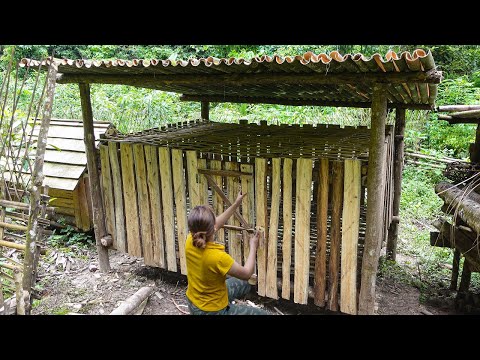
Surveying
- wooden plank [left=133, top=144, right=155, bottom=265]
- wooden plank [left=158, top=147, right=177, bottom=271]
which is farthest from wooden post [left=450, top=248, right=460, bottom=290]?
wooden plank [left=133, top=144, right=155, bottom=265]

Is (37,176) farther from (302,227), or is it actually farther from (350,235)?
(350,235)

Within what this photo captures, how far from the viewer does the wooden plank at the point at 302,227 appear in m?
4.41

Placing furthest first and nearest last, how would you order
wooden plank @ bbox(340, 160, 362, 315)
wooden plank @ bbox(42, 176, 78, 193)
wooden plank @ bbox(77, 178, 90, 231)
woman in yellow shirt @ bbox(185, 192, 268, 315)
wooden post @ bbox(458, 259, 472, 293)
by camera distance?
wooden plank @ bbox(77, 178, 90, 231), wooden plank @ bbox(42, 176, 78, 193), wooden post @ bbox(458, 259, 472, 293), wooden plank @ bbox(340, 160, 362, 315), woman in yellow shirt @ bbox(185, 192, 268, 315)

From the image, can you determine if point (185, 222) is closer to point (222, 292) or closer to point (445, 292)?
point (222, 292)

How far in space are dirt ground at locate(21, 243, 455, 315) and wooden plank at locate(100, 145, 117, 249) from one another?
2.23 feet

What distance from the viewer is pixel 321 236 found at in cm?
455

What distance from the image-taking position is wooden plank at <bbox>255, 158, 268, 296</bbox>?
15.3ft

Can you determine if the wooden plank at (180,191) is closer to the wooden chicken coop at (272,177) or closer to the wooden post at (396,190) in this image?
the wooden chicken coop at (272,177)

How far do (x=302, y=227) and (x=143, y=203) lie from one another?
2510 millimetres

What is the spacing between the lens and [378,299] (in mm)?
5996

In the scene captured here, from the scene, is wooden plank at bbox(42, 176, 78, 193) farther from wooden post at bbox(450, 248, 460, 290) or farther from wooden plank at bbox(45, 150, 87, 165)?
wooden post at bbox(450, 248, 460, 290)

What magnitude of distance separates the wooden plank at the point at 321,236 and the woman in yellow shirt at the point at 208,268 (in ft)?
4.54

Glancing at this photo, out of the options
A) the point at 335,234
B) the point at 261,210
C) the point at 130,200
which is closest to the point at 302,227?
the point at 335,234

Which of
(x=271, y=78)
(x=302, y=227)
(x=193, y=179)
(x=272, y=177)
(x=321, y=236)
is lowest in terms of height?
(x=321, y=236)
